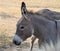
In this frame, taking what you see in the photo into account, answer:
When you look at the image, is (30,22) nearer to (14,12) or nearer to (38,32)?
(38,32)

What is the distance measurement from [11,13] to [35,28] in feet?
21.5

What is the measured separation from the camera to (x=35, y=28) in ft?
23.7

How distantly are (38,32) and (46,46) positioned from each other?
1.13 feet

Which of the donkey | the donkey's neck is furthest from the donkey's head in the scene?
the donkey's neck

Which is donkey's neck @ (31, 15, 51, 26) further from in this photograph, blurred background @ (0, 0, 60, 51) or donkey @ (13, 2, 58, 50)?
blurred background @ (0, 0, 60, 51)

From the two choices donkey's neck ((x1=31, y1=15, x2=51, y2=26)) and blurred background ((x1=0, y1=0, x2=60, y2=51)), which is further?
blurred background ((x1=0, y1=0, x2=60, y2=51))

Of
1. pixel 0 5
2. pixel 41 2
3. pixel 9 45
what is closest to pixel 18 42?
pixel 9 45

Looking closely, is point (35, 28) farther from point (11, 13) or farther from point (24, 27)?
point (11, 13)

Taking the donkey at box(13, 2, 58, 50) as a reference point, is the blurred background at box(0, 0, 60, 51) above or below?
below

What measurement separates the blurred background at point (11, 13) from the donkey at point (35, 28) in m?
2.38

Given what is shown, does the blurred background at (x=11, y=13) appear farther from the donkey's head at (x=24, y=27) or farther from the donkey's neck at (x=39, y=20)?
the donkey's neck at (x=39, y=20)

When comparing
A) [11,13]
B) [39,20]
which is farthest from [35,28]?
[11,13]

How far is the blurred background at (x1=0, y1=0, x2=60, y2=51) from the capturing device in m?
10.1

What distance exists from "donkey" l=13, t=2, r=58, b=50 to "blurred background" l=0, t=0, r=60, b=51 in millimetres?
2384
